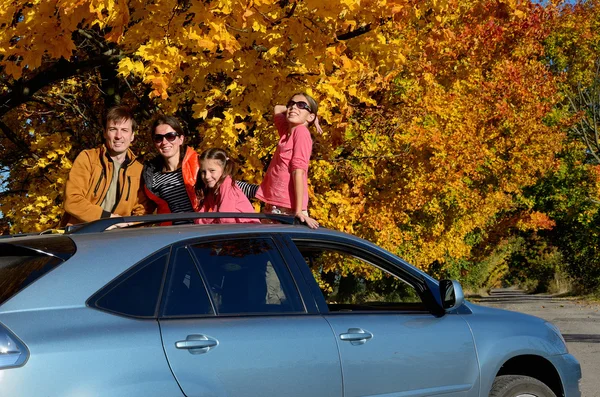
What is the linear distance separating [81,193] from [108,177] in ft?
0.76

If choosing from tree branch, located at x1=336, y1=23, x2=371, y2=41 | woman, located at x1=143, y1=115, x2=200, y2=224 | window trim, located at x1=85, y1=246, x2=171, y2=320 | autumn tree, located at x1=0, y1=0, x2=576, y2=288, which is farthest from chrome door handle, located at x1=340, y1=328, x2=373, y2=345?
tree branch, located at x1=336, y1=23, x2=371, y2=41

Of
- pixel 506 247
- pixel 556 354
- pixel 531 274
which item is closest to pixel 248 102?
pixel 556 354

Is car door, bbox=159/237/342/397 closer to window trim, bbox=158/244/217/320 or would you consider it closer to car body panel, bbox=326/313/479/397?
window trim, bbox=158/244/217/320

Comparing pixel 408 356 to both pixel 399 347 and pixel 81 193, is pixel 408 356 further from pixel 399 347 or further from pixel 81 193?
pixel 81 193

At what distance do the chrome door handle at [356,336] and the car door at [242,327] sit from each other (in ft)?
0.32

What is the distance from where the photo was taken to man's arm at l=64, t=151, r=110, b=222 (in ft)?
21.5

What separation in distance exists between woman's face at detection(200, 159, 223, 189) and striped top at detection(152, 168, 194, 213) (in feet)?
0.73

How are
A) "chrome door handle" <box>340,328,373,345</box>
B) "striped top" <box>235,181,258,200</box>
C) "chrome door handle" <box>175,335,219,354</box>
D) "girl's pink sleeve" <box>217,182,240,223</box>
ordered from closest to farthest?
"chrome door handle" <box>175,335,219,354</box>, "chrome door handle" <box>340,328,373,345</box>, "girl's pink sleeve" <box>217,182,240,223</box>, "striped top" <box>235,181,258,200</box>

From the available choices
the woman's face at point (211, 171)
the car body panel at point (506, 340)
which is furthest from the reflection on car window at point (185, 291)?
the woman's face at point (211, 171)

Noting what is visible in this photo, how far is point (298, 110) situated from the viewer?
24.2ft

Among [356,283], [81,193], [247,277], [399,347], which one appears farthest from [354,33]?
[356,283]

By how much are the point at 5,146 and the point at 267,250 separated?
16305 mm

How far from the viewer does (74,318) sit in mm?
3855

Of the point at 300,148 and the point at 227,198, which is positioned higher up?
the point at 300,148
